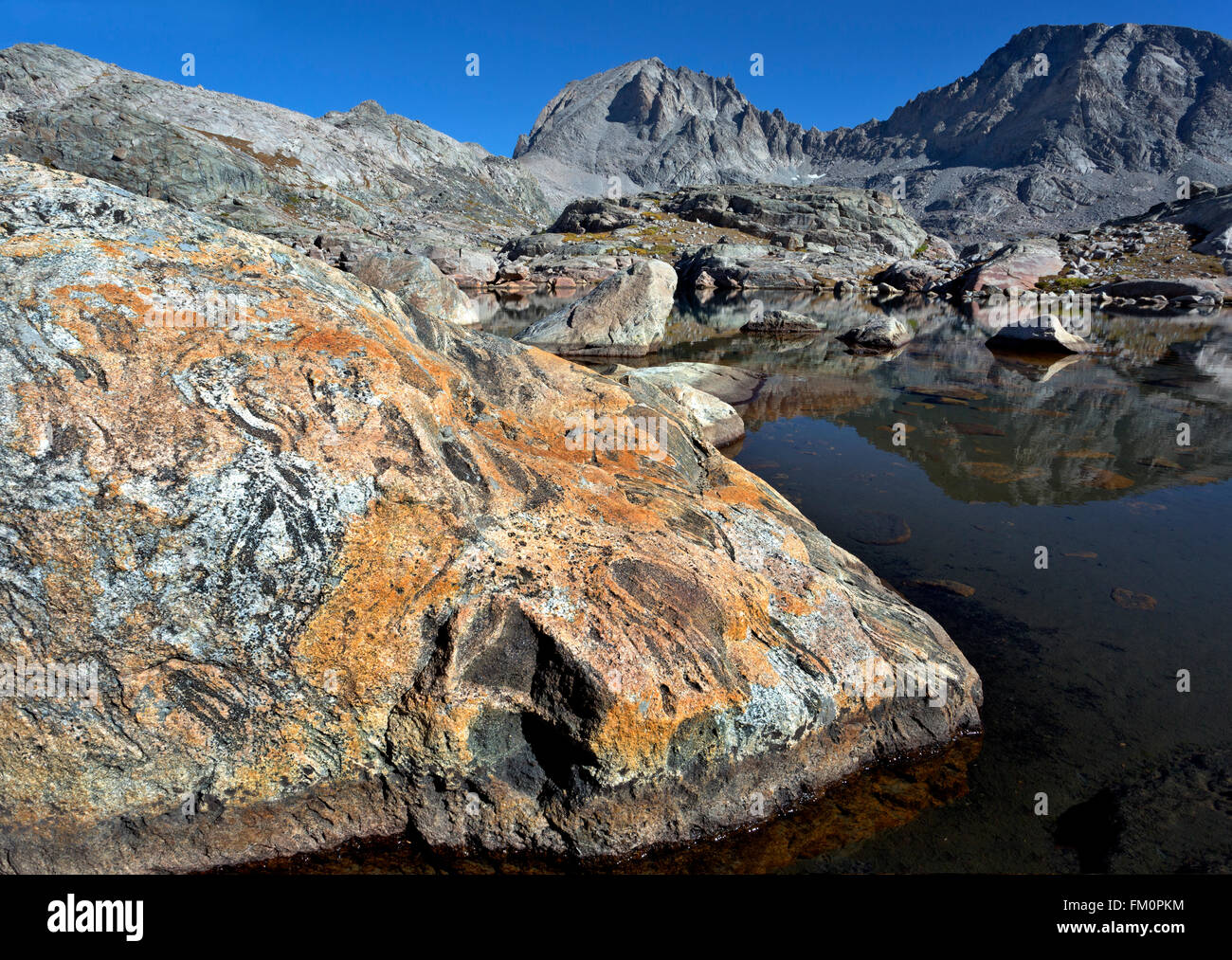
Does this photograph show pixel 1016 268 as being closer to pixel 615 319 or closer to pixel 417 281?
pixel 615 319

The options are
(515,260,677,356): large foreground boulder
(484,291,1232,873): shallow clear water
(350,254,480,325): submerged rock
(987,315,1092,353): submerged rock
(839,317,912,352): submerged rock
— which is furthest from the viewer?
(839,317,912,352): submerged rock

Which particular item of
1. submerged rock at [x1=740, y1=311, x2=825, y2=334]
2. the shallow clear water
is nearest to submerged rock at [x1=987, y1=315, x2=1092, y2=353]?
the shallow clear water

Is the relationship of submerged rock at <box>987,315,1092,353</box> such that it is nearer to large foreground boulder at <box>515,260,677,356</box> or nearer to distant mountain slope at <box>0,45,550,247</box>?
large foreground boulder at <box>515,260,677,356</box>

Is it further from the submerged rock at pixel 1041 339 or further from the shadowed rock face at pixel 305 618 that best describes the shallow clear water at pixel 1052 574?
the submerged rock at pixel 1041 339

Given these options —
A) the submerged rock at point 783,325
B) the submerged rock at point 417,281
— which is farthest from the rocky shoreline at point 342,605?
the submerged rock at point 783,325

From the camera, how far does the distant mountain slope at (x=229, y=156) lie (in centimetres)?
11162

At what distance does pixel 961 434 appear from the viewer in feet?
54.1

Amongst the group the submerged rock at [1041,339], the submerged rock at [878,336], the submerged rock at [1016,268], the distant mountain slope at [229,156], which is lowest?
the submerged rock at [1041,339]

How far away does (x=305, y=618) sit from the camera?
15.3 feet

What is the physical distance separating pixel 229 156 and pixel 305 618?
153 metres

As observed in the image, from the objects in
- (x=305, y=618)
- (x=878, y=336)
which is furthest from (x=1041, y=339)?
(x=305, y=618)

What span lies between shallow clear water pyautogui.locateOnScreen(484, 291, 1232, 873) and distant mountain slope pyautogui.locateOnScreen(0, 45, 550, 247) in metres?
80.6

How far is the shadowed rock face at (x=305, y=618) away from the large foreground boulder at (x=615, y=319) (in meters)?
20.4

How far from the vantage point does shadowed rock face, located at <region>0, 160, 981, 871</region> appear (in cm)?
438
